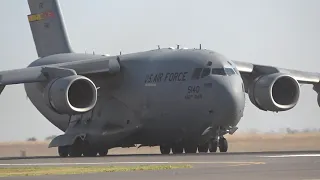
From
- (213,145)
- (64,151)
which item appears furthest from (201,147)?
(64,151)

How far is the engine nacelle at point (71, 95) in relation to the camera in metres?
33.8

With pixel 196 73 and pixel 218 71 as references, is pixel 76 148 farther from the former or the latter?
pixel 218 71

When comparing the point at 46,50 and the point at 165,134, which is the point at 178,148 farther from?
the point at 46,50

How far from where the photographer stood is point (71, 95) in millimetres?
35250

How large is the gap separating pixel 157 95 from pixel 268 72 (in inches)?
231

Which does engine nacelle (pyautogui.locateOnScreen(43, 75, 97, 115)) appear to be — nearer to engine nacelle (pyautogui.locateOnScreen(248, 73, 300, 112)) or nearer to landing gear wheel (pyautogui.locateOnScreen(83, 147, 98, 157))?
landing gear wheel (pyautogui.locateOnScreen(83, 147, 98, 157))

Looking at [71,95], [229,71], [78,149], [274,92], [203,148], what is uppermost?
[71,95]

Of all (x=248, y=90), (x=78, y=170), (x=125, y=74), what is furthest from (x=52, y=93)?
(x=78, y=170)

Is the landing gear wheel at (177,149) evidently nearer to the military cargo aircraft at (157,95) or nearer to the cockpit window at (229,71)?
the military cargo aircraft at (157,95)

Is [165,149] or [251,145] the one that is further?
[251,145]

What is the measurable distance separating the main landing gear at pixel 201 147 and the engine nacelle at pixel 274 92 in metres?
2.57

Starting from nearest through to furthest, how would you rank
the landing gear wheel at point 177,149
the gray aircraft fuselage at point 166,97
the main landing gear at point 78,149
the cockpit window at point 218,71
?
1. the gray aircraft fuselage at point 166,97
2. the cockpit window at point 218,71
3. the main landing gear at point 78,149
4. the landing gear wheel at point 177,149

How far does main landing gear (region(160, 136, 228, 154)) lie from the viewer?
116 ft

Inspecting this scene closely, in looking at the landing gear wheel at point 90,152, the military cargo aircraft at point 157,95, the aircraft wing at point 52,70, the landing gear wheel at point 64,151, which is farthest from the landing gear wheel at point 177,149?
the landing gear wheel at point 64,151
